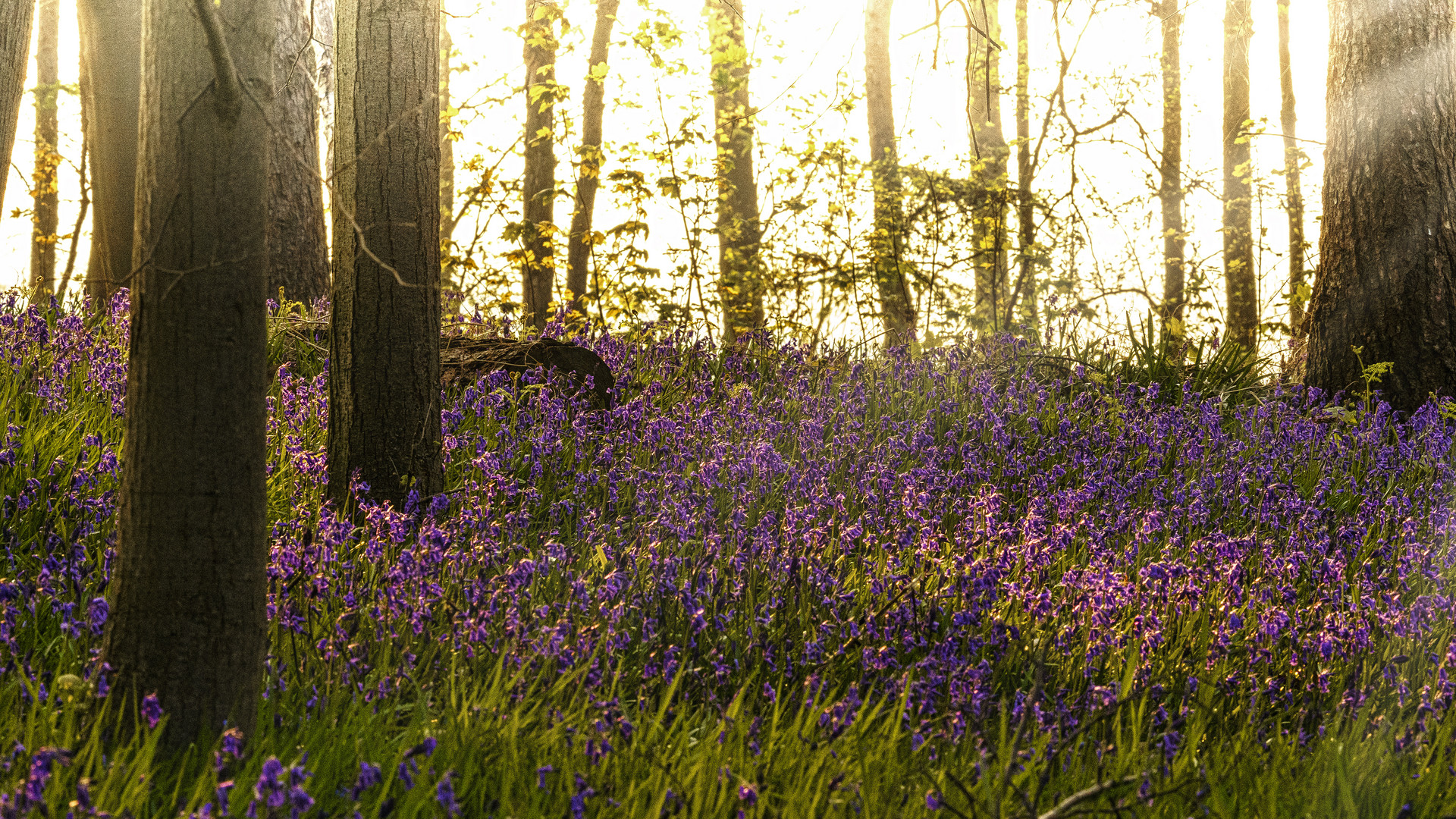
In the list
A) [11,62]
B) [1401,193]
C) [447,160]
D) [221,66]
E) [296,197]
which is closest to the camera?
[221,66]

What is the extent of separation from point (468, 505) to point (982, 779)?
7.65 ft

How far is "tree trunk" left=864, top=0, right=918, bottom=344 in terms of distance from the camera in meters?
9.72

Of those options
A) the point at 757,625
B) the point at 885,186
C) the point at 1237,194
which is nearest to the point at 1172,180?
the point at 1237,194

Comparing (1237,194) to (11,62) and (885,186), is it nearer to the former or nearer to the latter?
(885,186)

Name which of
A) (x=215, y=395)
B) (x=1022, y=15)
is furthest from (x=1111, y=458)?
(x=1022, y=15)

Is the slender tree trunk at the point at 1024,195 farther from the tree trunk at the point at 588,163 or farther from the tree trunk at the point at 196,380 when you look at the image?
the tree trunk at the point at 196,380

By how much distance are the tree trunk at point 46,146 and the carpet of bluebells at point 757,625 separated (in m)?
13.2

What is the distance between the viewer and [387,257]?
356cm

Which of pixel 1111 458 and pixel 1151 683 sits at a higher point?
pixel 1111 458

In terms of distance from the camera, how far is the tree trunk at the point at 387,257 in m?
3.51

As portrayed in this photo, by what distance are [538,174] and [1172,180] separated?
966 cm

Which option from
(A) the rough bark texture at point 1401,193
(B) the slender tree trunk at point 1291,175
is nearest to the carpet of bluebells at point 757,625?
(A) the rough bark texture at point 1401,193

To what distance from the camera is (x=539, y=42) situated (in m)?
8.66

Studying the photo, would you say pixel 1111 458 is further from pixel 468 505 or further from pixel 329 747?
pixel 329 747
